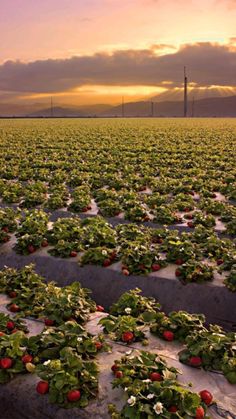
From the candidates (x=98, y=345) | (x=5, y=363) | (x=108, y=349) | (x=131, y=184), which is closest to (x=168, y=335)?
(x=108, y=349)

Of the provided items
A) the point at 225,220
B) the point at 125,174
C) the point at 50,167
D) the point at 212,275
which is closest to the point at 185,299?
the point at 212,275

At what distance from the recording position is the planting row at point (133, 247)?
9.91 m

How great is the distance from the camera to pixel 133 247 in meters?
10.4

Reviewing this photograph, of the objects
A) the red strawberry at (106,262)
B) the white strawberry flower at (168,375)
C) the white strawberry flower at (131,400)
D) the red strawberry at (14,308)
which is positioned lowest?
the red strawberry at (14,308)

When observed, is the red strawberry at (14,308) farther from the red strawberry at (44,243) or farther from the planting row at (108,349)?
the red strawberry at (44,243)

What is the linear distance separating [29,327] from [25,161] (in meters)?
20.3

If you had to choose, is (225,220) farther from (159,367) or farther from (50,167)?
(50,167)

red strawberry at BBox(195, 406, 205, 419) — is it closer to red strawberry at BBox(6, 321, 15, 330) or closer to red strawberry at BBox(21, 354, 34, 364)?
red strawberry at BBox(21, 354, 34, 364)

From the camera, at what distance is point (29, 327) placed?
7773mm

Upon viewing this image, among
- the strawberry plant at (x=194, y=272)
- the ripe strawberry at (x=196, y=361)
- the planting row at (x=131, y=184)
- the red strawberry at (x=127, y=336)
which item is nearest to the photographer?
the ripe strawberry at (x=196, y=361)

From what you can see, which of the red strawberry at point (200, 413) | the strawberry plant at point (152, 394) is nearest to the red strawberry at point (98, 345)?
the strawberry plant at point (152, 394)

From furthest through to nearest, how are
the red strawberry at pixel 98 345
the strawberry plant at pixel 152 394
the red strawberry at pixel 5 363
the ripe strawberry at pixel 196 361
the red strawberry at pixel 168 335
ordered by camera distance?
the red strawberry at pixel 168 335 → the red strawberry at pixel 98 345 → the ripe strawberry at pixel 196 361 → the red strawberry at pixel 5 363 → the strawberry plant at pixel 152 394

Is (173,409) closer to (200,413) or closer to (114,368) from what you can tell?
(200,413)

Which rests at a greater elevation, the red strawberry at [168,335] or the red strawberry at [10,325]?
the red strawberry at [10,325]
